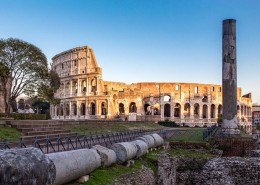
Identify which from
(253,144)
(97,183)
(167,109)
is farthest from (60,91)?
(97,183)

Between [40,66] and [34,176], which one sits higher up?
[40,66]

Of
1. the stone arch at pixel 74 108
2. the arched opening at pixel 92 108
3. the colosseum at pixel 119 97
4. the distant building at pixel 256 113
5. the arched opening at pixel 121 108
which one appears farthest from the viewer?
the distant building at pixel 256 113

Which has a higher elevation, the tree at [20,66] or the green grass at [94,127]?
the tree at [20,66]

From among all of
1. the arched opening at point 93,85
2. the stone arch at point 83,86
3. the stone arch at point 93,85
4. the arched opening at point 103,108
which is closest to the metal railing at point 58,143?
the stone arch at point 93,85

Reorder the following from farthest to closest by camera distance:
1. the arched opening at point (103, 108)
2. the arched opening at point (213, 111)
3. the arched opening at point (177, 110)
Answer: the arched opening at point (177, 110) → the arched opening at point (213, 111) → the arched opening at point (103, 108)

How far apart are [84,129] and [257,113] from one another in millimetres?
118977

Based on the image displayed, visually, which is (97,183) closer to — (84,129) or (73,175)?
(73,175)

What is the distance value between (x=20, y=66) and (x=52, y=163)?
73.6 ft

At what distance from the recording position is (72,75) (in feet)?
227

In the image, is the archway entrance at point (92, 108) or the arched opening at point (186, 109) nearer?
the archway entrance at point (92, 108)

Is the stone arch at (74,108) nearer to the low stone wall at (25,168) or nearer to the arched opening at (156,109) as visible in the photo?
the arched opening at (156,109)

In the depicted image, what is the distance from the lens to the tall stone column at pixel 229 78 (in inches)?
863

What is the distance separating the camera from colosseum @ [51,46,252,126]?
64.8 m

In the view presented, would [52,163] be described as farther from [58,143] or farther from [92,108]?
[92,108]
